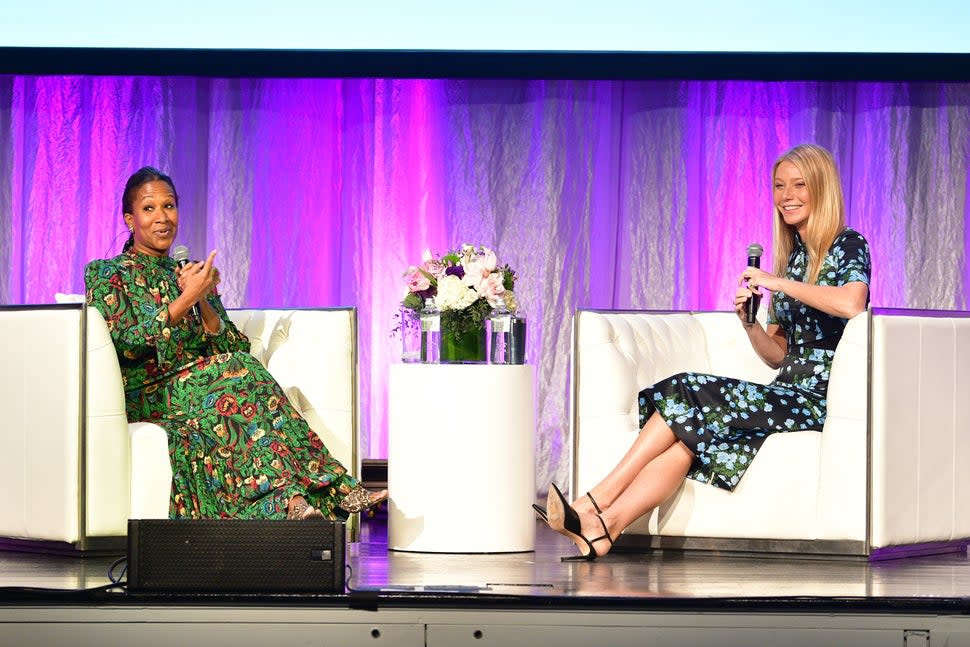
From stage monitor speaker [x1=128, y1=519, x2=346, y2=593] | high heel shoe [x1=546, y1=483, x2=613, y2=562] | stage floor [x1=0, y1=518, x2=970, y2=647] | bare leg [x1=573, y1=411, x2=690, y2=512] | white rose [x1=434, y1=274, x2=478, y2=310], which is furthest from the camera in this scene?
white rose [x1=434, y1=274, x2=478, y2=310]

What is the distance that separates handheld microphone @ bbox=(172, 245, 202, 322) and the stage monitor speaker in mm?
1064

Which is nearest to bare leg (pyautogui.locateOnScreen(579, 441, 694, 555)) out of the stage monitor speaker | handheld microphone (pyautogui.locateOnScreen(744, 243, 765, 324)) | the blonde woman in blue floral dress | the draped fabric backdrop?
the blonde woman in blue floral dress

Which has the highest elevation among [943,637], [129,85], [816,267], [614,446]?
[129,85]

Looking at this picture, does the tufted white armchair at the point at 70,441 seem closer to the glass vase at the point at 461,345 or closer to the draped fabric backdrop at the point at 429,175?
the glass vase at the point at 461,345

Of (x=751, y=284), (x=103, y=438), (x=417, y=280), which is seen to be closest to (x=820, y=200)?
(x=751, y=284)

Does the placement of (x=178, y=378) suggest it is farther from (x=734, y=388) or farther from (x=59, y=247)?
(x=59, y=247)

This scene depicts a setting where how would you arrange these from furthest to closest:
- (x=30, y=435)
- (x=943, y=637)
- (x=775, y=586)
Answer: (x=30, y=435) → (x=775, y=586) → (x=943, y=637)

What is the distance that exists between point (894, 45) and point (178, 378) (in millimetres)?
3031

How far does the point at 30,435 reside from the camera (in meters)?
3.51

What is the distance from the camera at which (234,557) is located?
267 cm

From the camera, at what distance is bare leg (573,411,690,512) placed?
3514 mm

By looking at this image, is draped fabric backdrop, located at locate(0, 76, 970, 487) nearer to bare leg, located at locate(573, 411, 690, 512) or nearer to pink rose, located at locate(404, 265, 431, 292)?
pink rose, located at locate(404, 265, 431, 292)

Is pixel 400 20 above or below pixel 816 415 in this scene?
above

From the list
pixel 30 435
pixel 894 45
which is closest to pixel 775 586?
pixel 30 435
